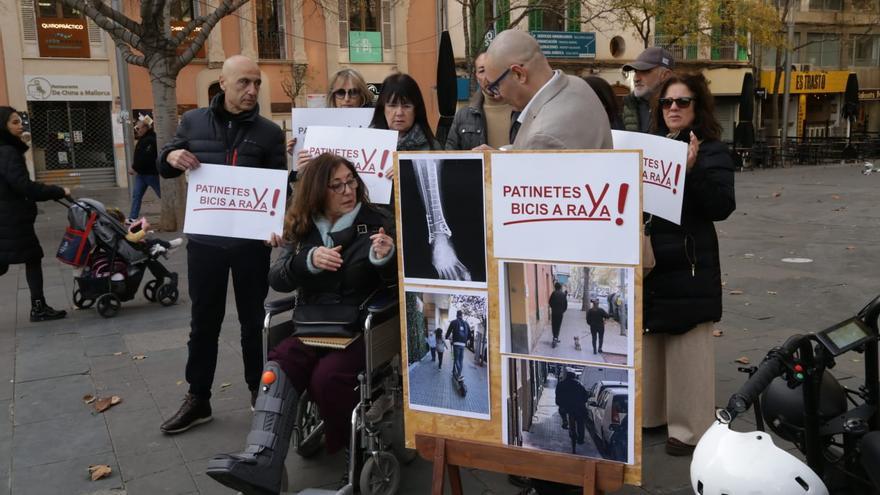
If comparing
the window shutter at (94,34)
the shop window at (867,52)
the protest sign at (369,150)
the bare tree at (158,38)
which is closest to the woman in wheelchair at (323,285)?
the protest sign at (369,150)

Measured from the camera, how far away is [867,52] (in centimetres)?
4003

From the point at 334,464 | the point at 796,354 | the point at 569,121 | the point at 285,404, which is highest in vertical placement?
the point at 569,121

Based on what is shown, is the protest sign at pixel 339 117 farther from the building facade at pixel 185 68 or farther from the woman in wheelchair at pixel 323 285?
the building facade at pixel 185 68

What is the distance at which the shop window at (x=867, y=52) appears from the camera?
130 feet

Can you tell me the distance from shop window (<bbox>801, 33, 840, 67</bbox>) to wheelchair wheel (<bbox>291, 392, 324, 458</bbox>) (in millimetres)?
39835

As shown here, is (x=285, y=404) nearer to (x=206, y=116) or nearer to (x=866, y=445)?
(x=206, y=116)

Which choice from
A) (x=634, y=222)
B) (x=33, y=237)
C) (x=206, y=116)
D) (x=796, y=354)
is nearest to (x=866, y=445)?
(x=796, y=354)

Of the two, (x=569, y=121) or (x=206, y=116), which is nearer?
(x=569, y=121)

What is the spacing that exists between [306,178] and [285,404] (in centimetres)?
109

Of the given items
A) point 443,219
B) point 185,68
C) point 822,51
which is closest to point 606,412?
point 443,219

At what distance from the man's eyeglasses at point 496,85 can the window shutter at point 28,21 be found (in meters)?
24.1

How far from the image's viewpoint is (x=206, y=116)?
427cm

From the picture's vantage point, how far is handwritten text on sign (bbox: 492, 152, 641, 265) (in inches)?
94.7

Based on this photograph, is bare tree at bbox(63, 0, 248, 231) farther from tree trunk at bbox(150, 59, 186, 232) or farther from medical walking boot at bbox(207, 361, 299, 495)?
medical walking boot at bbox(207, 361, 299, 495)
